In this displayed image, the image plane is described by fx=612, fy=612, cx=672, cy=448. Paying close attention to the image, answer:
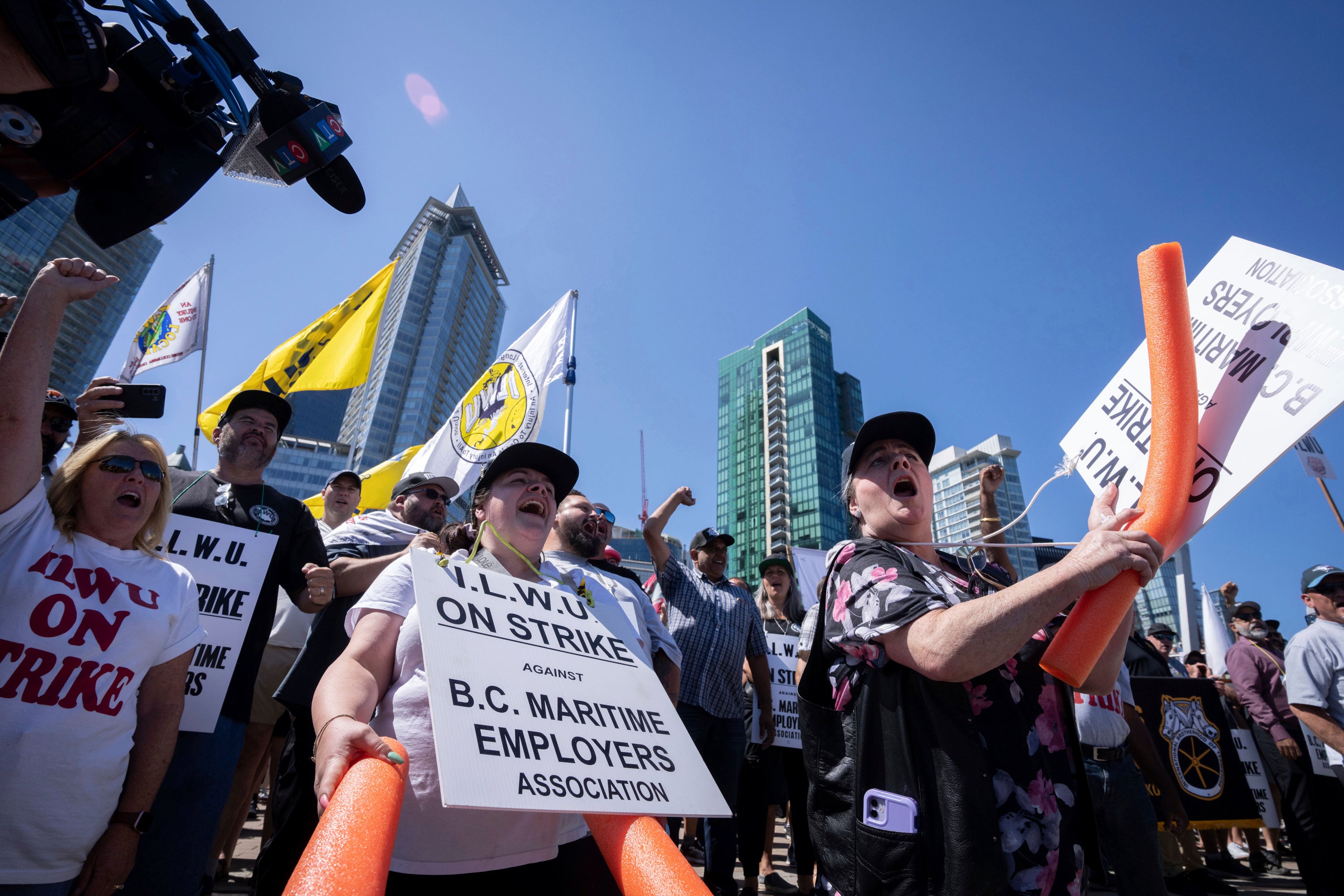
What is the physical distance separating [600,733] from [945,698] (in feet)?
2.75

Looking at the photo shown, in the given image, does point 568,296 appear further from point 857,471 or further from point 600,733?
point 600,733

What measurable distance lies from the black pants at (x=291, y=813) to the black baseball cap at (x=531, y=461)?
1.12 metres

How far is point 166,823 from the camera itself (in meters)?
2.22

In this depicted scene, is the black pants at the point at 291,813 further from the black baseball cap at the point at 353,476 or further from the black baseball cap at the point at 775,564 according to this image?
the black baseball cap at the point at 775,564

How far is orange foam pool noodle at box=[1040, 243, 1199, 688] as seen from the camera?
141 centimetres

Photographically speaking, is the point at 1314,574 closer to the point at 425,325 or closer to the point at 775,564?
the point at 775,564

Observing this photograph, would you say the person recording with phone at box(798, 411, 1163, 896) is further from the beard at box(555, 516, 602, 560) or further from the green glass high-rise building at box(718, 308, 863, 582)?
the green glass high-rise building at box(718, 308, 863, 582)

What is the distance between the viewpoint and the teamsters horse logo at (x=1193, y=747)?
5492 mm

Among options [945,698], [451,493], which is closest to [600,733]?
[945,698]

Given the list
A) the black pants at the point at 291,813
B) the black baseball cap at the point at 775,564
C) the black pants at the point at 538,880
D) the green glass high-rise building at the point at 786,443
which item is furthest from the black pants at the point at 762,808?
the green glass high-rise building at the point at 786,443

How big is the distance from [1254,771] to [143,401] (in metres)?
9.32

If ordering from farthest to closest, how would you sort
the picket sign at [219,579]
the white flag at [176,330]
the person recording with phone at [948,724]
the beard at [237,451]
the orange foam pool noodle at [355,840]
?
the white flag at [176,330] < the beard at [237,451] < the picket sign at [219,579] < the person recording with phone at [948,724] < the orange foam pool noodle at [355,840]

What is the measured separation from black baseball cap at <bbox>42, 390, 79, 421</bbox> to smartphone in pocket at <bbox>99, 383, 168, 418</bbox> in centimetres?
21

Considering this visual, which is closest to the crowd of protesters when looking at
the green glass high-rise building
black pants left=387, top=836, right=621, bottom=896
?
black pants left=387, top=836, right=621, bottom=896
